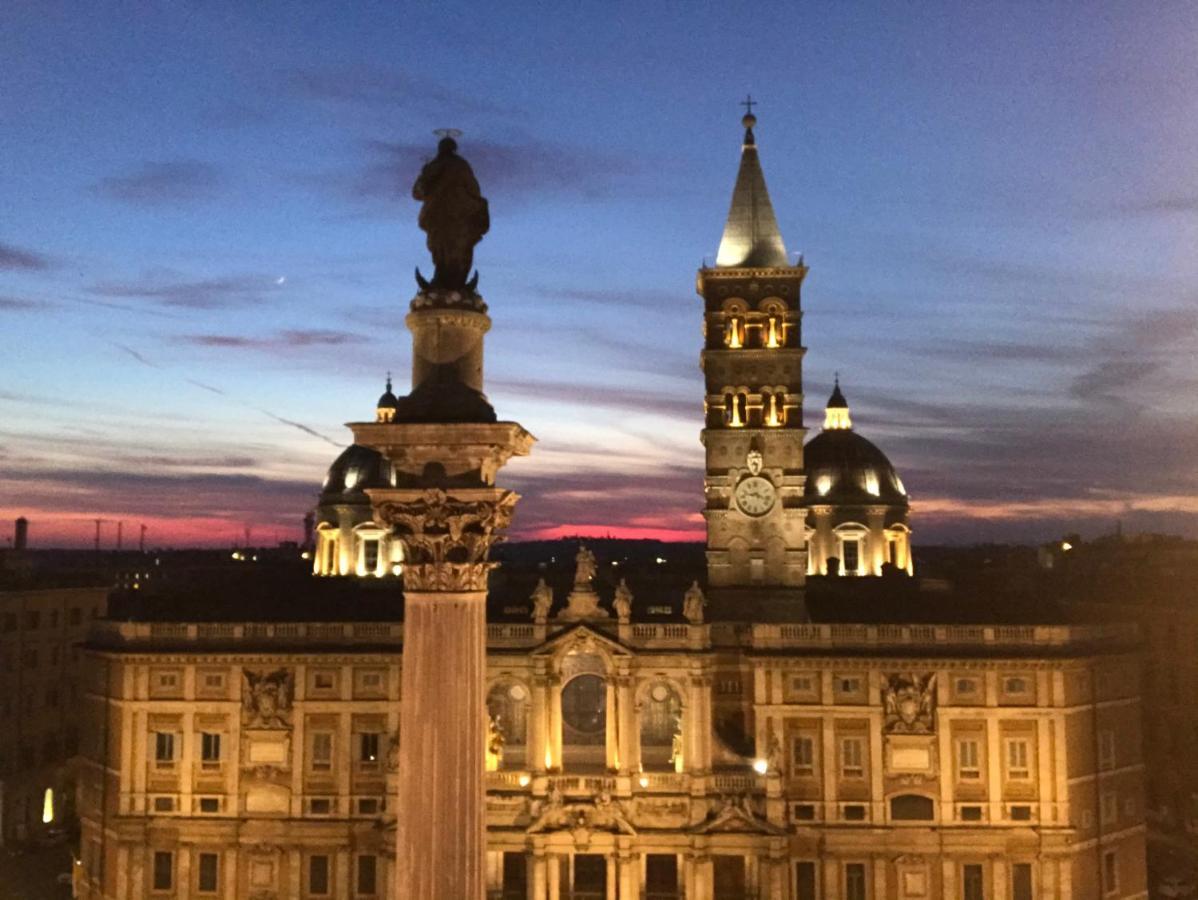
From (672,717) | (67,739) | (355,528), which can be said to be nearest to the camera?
(672,717)

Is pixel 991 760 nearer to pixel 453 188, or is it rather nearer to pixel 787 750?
pixel 787 750

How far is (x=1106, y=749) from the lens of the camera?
197 feet

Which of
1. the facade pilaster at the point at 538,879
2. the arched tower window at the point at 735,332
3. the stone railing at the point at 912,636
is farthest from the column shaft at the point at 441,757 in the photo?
the arched tower window at the point at 735,332

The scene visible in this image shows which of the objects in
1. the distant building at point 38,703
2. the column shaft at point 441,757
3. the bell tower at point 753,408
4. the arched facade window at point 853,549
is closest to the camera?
the column shaft at point 441,757

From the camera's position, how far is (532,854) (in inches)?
2265

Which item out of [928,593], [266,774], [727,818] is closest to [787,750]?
[727,818]

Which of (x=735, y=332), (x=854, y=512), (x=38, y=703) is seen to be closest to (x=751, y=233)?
(x=735, y=332)

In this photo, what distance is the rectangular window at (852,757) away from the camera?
58562 mm

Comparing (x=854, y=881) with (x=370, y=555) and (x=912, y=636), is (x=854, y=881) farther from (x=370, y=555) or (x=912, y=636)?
(x=370, y=555)

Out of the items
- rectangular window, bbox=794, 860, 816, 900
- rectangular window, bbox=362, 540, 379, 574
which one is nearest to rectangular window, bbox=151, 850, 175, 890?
rectangular window, bbox=794, 860, 816, 900

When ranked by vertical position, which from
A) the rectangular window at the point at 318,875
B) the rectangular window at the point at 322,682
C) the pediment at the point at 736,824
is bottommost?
the rectangular window at the point at 318,875

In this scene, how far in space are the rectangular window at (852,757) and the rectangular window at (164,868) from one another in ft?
107

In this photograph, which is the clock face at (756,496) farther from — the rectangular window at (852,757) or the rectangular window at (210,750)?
the rectangular window at (210,750)

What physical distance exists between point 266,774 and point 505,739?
1204 cm
